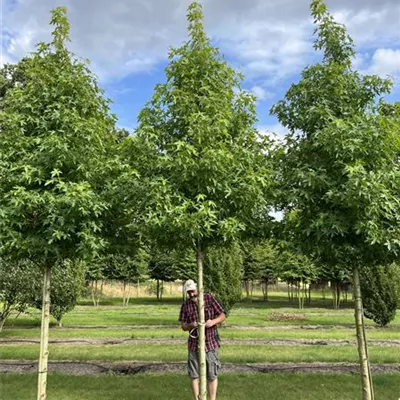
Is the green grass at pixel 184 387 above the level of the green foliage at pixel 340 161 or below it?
below

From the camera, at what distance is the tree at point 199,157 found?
581 cm

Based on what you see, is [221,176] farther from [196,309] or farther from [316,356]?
[316,356]

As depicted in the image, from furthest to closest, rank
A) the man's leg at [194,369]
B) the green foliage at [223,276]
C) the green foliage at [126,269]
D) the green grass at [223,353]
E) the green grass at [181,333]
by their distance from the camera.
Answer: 1. the green foliage at [126,269]
2. the green foliage at [223,276]
3. the green grass at [181,333]
4. the green grass at [223,353]
5. the man's leg at [194,369]

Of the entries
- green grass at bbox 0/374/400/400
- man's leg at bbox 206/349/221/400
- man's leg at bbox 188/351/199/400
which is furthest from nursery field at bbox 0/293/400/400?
man's leg at bbox 188/351/199/400

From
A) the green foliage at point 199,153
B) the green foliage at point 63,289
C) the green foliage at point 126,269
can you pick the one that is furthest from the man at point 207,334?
the green foliage at point 126,269

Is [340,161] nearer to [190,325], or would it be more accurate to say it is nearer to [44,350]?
[190,325]

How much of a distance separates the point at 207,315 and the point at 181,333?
427 inches

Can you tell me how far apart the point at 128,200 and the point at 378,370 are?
6850 mm

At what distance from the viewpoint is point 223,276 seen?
19438 millimetres

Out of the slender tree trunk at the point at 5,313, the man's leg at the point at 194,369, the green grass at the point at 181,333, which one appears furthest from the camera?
the slender tree trunk at the point at 5,313

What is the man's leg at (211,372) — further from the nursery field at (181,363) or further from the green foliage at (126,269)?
the green foliage at (126,269)

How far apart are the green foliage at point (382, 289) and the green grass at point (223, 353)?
5823mm

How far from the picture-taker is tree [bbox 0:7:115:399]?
5.99 meters

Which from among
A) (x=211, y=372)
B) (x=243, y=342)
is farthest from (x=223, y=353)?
(x=211, y=372)
